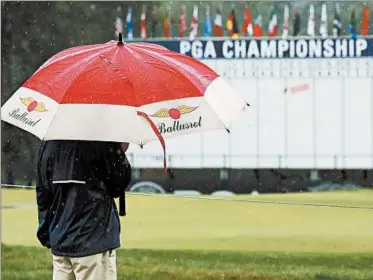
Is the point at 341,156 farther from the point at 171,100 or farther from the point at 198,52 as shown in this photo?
the point at 171,100

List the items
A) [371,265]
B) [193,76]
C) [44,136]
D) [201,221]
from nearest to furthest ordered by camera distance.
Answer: [44,136], [193,76], [371,265], [201,221]

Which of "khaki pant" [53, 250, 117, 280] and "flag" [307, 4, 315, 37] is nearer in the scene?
A: "khaki pant" [53, 250, 117, 280]

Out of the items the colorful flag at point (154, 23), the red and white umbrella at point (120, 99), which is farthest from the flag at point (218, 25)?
the red and white umbrella at point (120, 99)

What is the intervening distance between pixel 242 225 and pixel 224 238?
0.69 ft

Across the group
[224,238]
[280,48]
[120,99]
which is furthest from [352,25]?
[120,99]

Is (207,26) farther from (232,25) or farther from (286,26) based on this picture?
(286,26)

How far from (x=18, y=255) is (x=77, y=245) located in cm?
411

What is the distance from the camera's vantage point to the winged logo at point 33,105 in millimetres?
3785

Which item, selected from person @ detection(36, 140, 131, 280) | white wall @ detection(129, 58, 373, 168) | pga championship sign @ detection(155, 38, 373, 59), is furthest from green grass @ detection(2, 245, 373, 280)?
person @ detection(36, 140, 131, 280)

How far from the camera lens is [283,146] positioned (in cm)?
780

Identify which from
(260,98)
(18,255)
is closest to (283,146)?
(260,98)

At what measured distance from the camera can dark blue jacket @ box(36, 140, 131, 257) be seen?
151 inches

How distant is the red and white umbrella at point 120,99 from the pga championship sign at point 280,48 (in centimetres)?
365

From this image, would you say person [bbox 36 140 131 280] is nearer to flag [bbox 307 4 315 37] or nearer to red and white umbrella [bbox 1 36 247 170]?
red and white umbrella [bbox 1 36 247 170]
